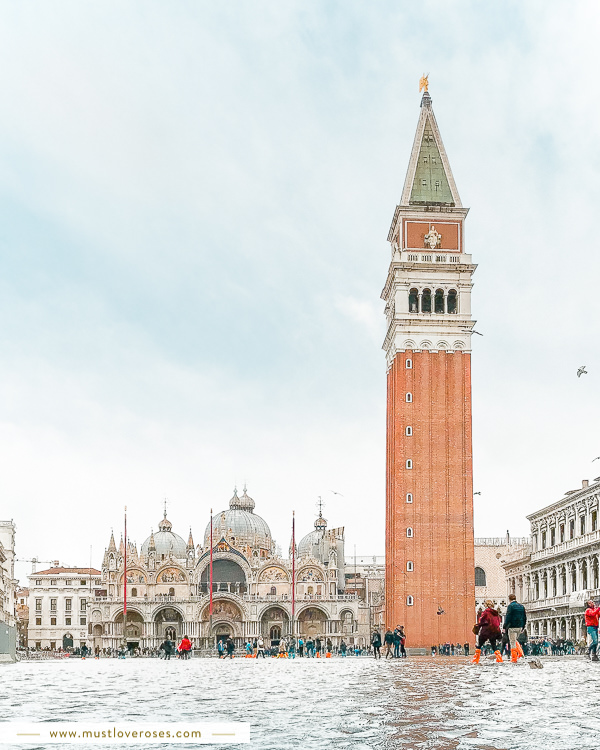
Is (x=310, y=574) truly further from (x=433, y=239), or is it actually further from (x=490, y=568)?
(x=433, y=239)

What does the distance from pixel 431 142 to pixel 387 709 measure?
219 ft

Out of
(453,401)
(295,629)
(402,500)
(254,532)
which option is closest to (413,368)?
(453,401)

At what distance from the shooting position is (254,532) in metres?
110

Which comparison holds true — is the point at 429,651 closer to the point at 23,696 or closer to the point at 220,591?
the point at 220,591

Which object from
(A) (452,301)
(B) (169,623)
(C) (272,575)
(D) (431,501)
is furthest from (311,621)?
(A) (452,301)

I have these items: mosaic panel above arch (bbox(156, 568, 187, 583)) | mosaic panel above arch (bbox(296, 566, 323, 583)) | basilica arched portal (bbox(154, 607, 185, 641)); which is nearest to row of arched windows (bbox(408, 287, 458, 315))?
mosaic panel above arch (bbox(296, 566, 323, 583))

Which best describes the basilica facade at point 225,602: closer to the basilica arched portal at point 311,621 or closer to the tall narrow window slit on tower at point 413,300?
the basilica arched portal at point 311,621

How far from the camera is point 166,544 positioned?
112875 millimetres

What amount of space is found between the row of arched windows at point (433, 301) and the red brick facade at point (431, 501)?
9.87 feet

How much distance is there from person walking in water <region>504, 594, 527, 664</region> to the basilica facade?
237 feet

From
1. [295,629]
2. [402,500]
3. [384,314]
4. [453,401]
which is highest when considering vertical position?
[384,314]

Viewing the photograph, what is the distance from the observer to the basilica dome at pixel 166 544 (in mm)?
111562

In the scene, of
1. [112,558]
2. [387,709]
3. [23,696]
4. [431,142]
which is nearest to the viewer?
[387,709]

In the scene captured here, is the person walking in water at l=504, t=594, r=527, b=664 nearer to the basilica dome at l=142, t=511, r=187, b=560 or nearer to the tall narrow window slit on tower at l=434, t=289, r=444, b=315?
the tall narrow window slit on tower at l=434, t=289, r=444, b=315
